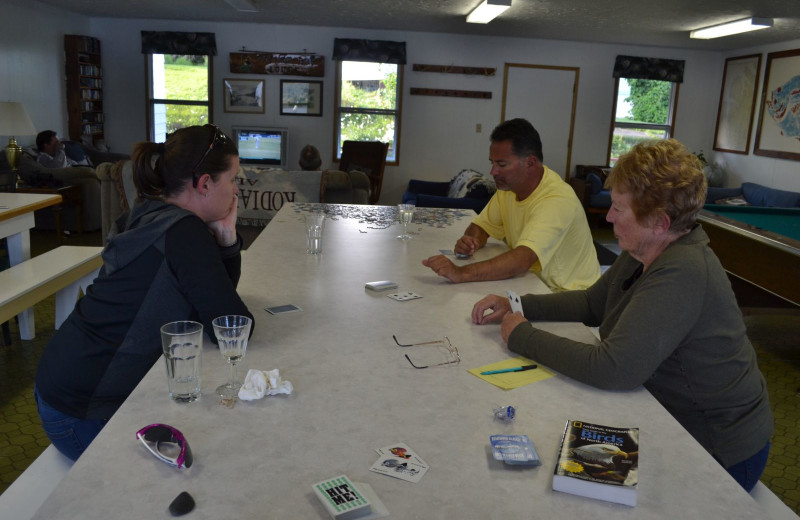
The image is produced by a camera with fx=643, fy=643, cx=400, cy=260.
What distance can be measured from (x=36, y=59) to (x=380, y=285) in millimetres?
7682

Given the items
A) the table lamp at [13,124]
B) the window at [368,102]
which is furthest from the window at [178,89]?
the table lamp at [13,124]

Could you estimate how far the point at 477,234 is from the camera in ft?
9.15

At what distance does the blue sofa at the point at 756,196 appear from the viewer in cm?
718

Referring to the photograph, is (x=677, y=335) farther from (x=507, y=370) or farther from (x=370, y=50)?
(x=370, y=50)

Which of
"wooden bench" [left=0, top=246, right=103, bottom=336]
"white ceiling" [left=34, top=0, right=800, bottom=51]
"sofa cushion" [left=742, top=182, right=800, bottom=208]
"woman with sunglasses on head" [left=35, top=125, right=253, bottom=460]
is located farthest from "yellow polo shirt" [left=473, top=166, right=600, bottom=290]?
"sofa cushion" [left=742, top=182, right=800, bottom=208]

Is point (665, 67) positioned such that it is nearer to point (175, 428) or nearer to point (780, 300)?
point (780, 300)

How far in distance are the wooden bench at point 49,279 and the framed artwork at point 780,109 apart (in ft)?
25.4

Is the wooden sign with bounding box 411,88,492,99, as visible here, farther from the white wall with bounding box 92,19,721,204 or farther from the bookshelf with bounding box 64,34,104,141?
the bookshelf with bounding box 64,34,104,141

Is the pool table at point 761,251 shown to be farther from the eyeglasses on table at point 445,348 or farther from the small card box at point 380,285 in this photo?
the eyeglasses on table at point 445,348

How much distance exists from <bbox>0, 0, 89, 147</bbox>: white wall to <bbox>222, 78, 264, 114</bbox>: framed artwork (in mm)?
2100

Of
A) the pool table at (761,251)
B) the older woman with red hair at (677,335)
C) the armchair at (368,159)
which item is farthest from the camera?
the armchair at (368,159)

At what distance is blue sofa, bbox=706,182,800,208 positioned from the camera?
7.18 meters

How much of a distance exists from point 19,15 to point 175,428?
809 cm

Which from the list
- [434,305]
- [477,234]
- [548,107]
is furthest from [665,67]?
[434,305]
